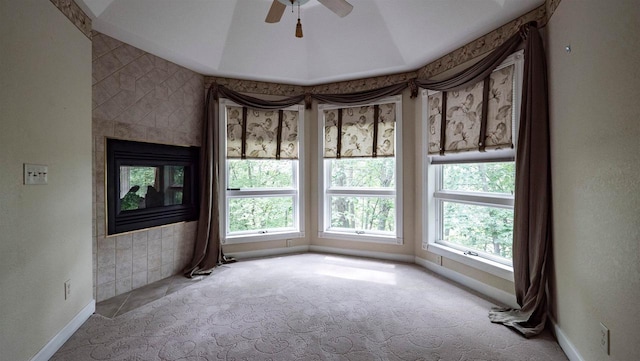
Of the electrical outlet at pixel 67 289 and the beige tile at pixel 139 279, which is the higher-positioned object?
the electrical outlet at pixel 67 289

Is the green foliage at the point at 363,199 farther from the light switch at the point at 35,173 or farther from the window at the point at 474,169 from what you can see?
the light switch at the point at 35,173

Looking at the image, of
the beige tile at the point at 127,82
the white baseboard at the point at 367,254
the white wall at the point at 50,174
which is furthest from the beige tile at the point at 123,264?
the white baseboard at the point at 367,254

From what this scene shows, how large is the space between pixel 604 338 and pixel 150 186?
13.0ft

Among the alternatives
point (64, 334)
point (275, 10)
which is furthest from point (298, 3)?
point (64, 334)

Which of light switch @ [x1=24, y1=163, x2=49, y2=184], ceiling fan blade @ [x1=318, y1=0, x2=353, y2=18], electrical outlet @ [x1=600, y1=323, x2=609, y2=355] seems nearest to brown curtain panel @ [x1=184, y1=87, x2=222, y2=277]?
light switch @ [x1=24, y1=163, x2=49, y2=184]

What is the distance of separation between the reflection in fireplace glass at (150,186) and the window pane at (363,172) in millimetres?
2113

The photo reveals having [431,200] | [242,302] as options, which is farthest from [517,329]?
[242,302]

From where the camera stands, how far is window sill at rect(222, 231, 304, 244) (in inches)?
156

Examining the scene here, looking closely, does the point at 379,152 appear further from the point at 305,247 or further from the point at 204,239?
the point at 204,239

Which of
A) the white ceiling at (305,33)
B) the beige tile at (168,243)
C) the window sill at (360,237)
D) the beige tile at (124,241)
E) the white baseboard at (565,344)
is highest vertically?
the white ceiling at (305,33)

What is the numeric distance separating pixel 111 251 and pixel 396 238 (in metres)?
3.29

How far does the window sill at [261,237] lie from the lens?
13.0 feet

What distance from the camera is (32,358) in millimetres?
1760

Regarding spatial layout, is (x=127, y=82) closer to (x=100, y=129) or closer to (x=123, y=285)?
(x=100, y=129)
